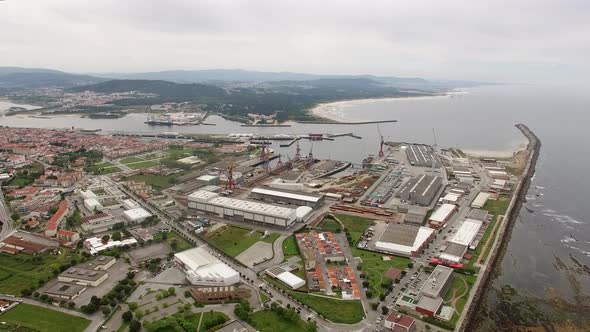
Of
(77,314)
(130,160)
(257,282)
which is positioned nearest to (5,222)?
(77,314)

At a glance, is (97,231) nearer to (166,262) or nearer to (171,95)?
(166,262)

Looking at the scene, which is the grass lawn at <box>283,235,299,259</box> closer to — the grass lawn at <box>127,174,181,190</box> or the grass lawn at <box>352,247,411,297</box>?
the grass lawn at <box>352,247,411,297</box>

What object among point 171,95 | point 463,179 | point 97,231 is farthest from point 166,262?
point 171,95

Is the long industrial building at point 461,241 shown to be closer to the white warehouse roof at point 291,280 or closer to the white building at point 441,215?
the white building at point 441,215

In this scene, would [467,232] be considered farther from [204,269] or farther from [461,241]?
[204,269]

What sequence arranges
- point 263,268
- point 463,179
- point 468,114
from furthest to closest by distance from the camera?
point 468,114, point 463,179, point 263,268

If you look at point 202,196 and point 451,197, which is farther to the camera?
point 451,197
